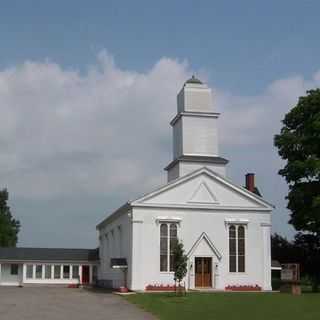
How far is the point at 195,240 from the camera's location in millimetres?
49938

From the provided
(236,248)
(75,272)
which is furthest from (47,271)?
(236,248)

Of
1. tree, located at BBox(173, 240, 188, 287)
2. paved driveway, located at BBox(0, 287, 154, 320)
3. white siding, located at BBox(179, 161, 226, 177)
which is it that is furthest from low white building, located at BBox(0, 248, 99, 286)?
tree, located at BBox(173, 240, 188, 287)

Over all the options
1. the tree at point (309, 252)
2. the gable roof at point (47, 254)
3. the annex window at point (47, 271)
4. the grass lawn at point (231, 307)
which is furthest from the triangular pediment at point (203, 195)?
the annex window at point (47, 271)

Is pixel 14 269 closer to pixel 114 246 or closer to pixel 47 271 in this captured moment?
pixel 47 271

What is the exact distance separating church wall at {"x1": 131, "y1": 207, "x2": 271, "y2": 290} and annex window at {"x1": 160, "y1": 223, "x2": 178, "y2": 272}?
1.14 ft

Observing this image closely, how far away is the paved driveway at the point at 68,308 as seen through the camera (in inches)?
1184

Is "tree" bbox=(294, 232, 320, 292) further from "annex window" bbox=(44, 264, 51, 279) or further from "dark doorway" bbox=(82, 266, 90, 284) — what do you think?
"annex window" bbox=(44, 264, 51, 279)

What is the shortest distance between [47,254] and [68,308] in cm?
3347

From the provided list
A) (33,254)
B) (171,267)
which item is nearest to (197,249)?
(171,267)

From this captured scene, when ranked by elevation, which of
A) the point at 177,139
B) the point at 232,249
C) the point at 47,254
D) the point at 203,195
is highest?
the point at 177,139

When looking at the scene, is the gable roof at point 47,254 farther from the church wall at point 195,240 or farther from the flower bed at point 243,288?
the flower bed at point 243,288

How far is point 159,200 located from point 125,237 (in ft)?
14.7

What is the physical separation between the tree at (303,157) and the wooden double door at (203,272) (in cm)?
673

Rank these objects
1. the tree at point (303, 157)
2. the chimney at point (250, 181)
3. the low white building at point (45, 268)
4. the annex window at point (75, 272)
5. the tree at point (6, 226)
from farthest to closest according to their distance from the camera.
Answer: the tree at point (6, 226)
the annex window at point (75, 272)
the low white building at point (45, 268)
the chimney at point (250, 181)
the tree at point (303, 157)
